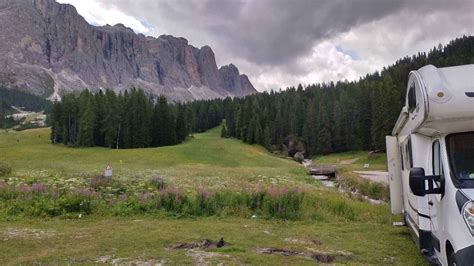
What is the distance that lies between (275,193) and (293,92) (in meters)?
141

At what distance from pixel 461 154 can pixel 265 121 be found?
358 feet

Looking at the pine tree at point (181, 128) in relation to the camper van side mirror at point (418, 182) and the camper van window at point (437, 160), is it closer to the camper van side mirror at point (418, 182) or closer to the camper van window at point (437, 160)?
the camper van window at point (437, 160)

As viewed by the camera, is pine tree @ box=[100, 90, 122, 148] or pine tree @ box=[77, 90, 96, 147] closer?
pine tree @ box=[77, 90, 96, 147]

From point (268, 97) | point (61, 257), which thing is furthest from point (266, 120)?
point (61, 257)

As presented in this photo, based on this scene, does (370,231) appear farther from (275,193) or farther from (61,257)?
(61,257)

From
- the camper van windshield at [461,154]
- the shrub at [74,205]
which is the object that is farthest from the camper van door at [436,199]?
the shrub at [74,205]

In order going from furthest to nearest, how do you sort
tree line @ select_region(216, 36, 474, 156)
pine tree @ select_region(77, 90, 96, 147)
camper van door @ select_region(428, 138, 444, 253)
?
pine tree @ select_region(77, 90, 96, 147)
tree line @ select_region(216, 36, 474, 156)
camper van door @ select_region(428, 138, 444, 253)

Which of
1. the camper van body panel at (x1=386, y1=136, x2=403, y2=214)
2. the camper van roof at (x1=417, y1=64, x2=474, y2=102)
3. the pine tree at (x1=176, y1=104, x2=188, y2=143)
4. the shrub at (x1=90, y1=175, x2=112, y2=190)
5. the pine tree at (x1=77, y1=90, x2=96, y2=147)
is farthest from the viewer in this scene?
the pine tree at (x1=176, y1=104, x2=188, y2=143)

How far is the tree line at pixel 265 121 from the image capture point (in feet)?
289

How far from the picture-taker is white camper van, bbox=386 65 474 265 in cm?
585

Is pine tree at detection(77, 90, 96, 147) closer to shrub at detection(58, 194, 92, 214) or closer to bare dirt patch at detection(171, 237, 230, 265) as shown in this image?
shrub at detection(58, 194, 92, 214)

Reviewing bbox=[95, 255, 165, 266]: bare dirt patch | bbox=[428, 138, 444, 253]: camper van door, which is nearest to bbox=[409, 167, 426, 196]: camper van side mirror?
bbox=[428, 138, 444, 253]: camper van door

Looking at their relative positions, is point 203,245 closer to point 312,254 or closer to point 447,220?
point 312,254

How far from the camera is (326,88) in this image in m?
163
